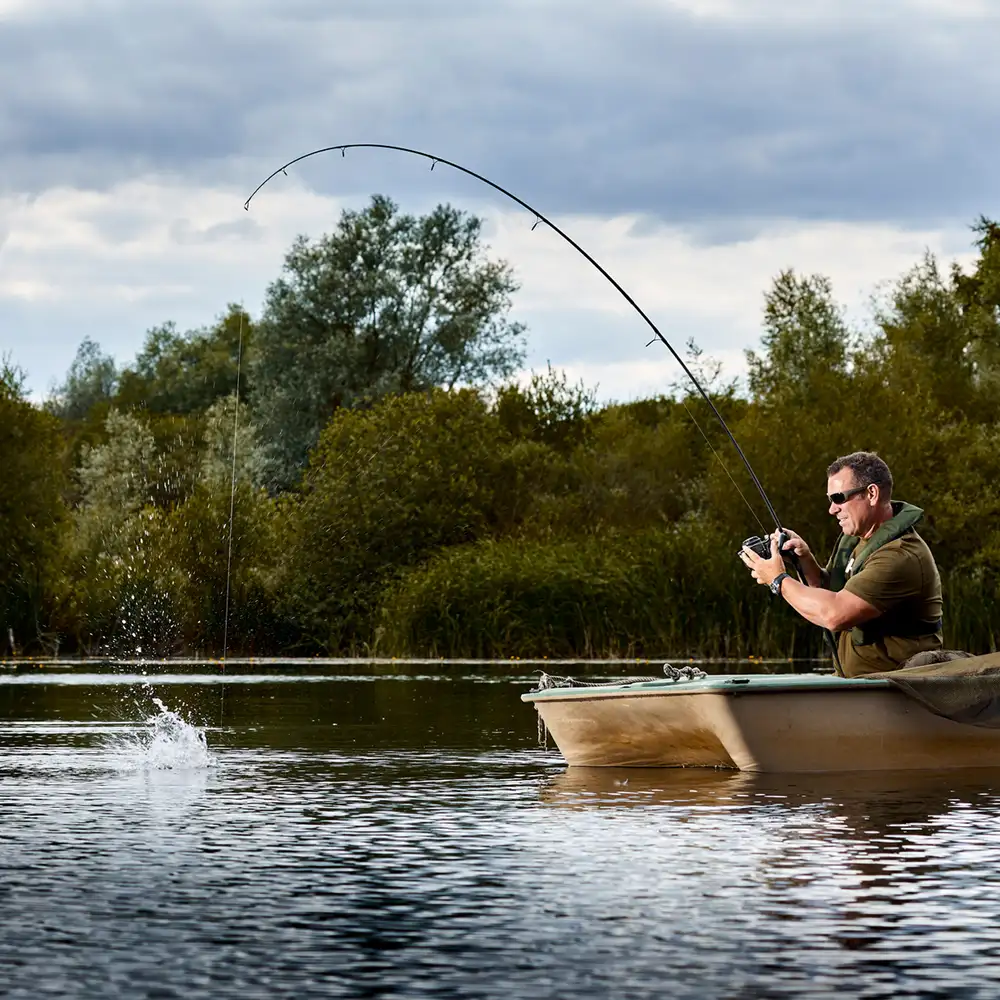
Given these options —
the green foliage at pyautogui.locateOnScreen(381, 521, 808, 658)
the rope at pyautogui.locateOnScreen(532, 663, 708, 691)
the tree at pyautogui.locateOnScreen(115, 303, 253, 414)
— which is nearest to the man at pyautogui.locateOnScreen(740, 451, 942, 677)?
A: the rope at pyautogui.locateOnScreen(532, 663, 708, 691)

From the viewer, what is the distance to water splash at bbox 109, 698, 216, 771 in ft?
41.6

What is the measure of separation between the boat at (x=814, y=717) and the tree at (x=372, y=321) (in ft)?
146

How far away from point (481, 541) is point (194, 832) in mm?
23528

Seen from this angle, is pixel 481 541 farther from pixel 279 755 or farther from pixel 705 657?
pixel 279 755

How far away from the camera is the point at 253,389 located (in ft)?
198

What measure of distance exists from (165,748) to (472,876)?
19.3 feet

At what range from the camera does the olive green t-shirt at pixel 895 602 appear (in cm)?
1112

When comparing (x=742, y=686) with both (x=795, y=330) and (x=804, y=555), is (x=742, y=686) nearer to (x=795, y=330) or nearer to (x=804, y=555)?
(x=804, y=555)

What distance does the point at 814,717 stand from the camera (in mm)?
→ 11117

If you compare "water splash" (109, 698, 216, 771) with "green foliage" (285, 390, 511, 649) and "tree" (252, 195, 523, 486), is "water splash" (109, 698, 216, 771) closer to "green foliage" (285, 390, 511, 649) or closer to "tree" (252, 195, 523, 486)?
"green foliage" (285, 390, 511, 649)

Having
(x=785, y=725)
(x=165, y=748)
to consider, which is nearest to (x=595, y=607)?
(x=165, y=748)

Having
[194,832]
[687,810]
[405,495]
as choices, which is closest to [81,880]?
[194,832]

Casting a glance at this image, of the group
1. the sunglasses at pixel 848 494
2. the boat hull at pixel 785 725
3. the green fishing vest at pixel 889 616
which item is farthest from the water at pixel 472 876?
the sunglasses at pixel 848 494

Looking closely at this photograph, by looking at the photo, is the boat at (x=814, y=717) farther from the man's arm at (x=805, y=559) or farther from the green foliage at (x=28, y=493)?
the green foliage at (x=28, y=493)
